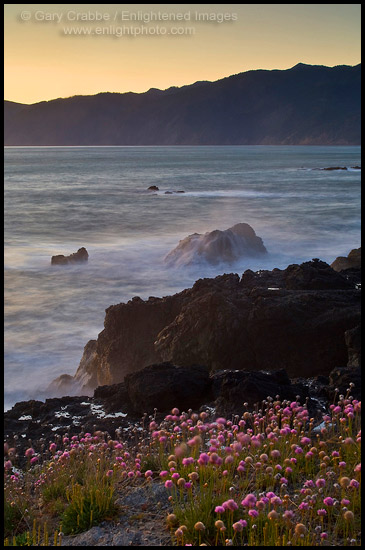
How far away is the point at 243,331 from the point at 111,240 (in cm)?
3071

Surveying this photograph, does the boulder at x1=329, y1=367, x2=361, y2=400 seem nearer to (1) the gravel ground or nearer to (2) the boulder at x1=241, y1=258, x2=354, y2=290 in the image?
(1) the gravel ground

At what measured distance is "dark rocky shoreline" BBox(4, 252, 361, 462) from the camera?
351 inches

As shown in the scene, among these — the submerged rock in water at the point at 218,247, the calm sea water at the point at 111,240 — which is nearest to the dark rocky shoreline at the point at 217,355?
the calm sea water at the point at 111,240

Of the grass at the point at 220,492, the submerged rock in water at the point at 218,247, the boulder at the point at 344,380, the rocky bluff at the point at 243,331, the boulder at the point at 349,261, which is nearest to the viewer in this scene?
the grass at the point at 220,492

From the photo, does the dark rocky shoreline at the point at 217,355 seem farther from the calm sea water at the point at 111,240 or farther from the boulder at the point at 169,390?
the calm sea water at the point at 111,240

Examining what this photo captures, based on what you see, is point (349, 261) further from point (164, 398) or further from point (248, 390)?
point (248, 390)

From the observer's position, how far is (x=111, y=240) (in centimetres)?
4144

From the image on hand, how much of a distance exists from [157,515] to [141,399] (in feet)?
13.2

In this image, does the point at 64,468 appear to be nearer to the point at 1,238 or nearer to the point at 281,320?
the point at 1,238

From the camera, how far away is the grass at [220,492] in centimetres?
449

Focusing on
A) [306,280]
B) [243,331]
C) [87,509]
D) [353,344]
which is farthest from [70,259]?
[87,509]

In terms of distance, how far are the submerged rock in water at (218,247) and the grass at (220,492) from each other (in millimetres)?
23710

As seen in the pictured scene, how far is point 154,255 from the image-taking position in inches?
1377

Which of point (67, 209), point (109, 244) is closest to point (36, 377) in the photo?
point (109, 244)
